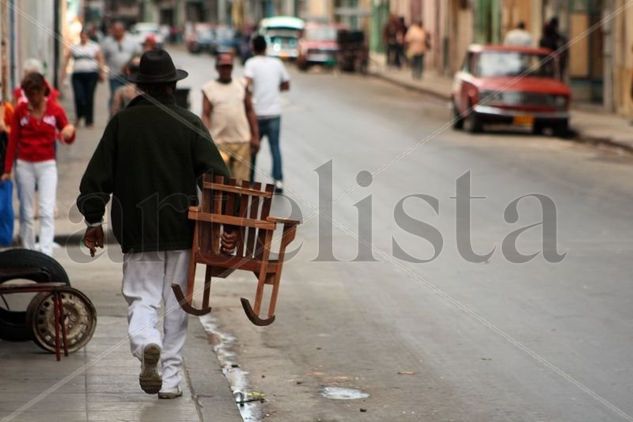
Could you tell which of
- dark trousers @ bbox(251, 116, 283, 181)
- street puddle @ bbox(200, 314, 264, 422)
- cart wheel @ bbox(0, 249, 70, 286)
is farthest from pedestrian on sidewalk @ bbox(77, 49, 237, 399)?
dark trousers @ bbox(251, 116, 283, 181)

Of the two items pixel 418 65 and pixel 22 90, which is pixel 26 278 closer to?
Result: pixel 22 90

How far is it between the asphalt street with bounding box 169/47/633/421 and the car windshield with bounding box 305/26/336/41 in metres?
33.7

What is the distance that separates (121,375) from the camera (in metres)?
8.89

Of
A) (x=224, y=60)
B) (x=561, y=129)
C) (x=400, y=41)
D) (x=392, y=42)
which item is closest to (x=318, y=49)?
(x=392, y=42)

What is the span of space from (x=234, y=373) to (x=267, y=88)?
9324 mm

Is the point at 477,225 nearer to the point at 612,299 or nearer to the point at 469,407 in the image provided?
the point at 612,299

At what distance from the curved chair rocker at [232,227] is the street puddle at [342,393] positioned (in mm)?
882

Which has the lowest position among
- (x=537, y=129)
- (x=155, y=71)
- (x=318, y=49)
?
(x=537, y=129)

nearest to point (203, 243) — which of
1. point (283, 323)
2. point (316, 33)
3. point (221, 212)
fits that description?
point (221, 212)

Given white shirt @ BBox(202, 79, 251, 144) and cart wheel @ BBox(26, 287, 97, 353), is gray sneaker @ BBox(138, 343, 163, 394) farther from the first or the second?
white shirt @ BBox(202, 79, 251, 144)

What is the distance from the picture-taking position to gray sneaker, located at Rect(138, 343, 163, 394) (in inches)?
316

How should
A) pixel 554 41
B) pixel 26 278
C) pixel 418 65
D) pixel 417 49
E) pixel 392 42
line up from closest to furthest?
pixel 26 278, pixel 554 41, pixel 417 49, pixel 418 65, pixel 392 42

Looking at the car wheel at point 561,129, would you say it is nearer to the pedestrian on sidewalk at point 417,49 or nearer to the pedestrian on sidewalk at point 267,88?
the pedestrian on sidewalk at point 267,88

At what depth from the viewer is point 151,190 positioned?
26.8ft
